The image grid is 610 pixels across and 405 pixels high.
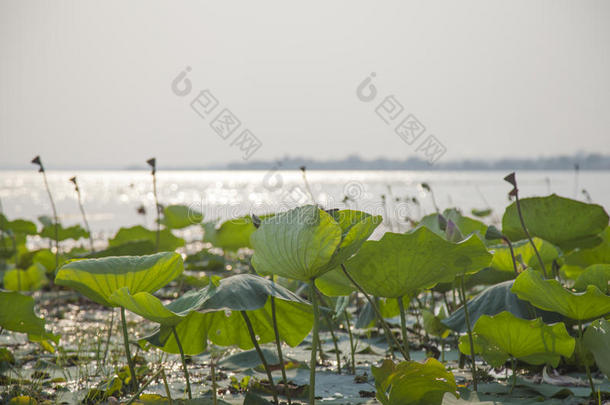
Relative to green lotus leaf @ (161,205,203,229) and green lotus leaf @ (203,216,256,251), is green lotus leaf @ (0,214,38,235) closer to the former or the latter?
green lotus leaf @ (161,205,203,229)

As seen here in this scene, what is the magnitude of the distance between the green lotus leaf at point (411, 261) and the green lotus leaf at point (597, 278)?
0.55 m

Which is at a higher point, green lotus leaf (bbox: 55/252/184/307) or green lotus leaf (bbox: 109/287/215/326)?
green lotus leaf (bbox: 55/252/184/307)

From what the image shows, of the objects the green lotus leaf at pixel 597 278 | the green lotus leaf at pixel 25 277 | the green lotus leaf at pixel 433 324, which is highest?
the green lotus leaf at pixel 25 277

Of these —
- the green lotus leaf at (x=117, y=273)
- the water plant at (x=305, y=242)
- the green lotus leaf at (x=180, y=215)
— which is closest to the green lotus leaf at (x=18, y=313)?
the green lotus leaf at (x=117, y=273)

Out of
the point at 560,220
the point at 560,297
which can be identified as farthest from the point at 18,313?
the point at 560,220

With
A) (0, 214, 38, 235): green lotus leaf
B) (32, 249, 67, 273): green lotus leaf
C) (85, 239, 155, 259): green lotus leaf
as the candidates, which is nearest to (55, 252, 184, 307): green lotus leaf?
(85, 239, 155, 259): green lotus leaf

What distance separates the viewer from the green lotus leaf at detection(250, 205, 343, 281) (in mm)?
1128

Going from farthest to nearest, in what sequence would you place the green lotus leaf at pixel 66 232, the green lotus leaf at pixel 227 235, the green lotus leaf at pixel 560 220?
the green lotus leaf at pixel 66 232
the green lotus leaf at pixel 227 235
the green lotus leaf at pixel 560 220

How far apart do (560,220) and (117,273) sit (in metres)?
1.82

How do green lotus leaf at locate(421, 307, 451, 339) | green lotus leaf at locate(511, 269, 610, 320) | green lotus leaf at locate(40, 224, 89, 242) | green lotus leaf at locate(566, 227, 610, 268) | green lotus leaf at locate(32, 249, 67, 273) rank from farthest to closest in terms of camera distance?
green lotus leaf at locate(32, 249, 67, 273) → green lotus leaf at locate(40, 224, 89, 242) → green lotus leaf at locate(566, 227, 610, 268) → green lotus leaf at locate(421, 307, 451, 339) → green lotus leaf at locate(511, 269, 610, 320)

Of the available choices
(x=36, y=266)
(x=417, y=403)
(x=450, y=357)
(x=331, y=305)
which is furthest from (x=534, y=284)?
(x=36, y=266)

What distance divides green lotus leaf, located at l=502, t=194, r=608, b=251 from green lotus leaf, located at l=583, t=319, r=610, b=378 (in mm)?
813

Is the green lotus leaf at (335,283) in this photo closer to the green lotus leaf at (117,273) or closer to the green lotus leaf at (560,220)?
the green lotus leaf at (117,273)

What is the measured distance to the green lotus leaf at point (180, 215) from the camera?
390 centimetres
